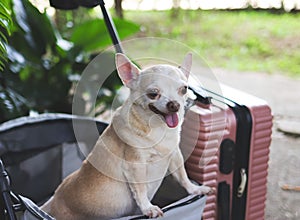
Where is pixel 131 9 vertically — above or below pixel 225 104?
above

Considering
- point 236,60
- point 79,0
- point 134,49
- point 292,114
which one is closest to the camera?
point 134,49

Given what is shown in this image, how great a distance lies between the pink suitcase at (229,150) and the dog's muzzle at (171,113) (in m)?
0.23

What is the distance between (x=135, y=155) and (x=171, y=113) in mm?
124

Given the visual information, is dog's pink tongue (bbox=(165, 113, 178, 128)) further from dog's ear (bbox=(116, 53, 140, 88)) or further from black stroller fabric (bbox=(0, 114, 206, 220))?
black stroller fabric (bbox=(0, 114, 206, 220))

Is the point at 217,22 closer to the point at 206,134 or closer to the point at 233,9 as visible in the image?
the point at 233,9

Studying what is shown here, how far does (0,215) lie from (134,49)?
46 centimetres

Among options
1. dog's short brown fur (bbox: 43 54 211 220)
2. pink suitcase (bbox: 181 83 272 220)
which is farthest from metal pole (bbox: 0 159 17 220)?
pink suitcase (bbox: 181 83 272 220)

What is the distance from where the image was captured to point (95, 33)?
212 centimetres

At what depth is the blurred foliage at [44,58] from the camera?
77.9 inches

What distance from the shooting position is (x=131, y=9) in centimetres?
439

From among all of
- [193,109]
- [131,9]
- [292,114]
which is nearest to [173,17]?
[131,9]

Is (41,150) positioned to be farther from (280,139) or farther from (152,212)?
(280,139)

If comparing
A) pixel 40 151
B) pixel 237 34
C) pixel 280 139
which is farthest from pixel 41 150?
pixel 237 34

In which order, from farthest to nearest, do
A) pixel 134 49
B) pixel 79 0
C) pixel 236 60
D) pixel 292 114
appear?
pixel 236 60 < pixel 292 114 < pixel 79 0 < pixel 134 49
